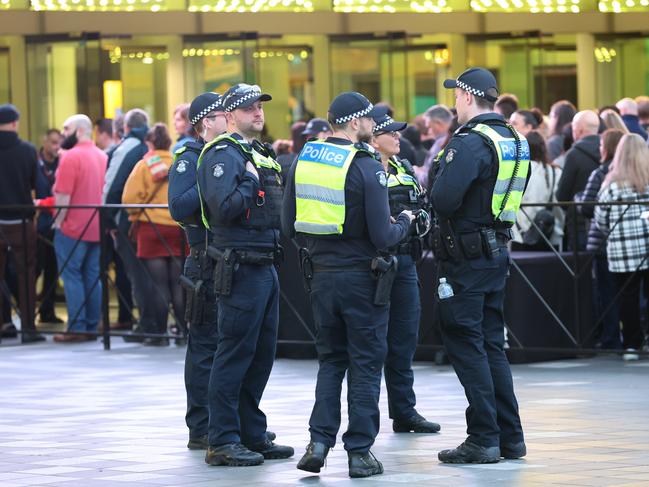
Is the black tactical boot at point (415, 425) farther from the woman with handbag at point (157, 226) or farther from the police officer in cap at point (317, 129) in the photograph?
the woman with handbag at point (157, 226)

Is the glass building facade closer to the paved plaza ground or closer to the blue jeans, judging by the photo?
the blue jeans

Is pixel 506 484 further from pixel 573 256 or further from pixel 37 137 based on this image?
pixel 37 137

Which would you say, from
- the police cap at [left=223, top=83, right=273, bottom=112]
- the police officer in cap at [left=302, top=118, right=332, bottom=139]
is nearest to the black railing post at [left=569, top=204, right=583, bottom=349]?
the police officer in cap at [left=302, top=118, right=332, bottom=139]

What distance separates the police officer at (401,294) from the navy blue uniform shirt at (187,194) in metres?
1.09

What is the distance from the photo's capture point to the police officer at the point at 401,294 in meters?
8.96

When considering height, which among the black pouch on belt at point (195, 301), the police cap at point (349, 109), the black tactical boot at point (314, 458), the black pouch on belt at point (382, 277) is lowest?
the black tactical boot at point (314, 458)

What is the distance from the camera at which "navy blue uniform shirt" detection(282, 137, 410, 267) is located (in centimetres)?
756

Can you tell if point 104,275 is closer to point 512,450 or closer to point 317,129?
point 317,129

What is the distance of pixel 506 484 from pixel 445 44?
14412 mm

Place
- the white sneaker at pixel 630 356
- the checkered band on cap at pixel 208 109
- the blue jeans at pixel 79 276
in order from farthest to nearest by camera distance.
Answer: the blue jeans at pixel 79 276, the white sneaker at pixel 630 356, the checkered band on cap at pixel 208 109

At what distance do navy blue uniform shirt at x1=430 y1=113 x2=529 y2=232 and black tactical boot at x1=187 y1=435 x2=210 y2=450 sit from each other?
5.75ft

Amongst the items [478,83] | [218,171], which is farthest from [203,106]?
[478,83]

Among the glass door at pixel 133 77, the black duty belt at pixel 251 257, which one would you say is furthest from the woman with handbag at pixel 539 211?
the glass door at pixel 133 77

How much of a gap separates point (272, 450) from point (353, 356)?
838 millimetres
